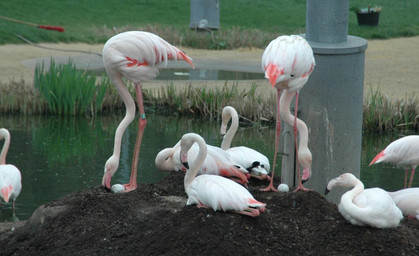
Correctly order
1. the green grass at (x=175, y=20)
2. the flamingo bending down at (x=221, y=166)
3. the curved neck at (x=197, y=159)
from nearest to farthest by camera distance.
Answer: the curved neck at (x=197, y=159), the flamingo bending down at (x=221, y=166), the green grass at (x=175, y=20)

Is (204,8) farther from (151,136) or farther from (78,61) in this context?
(151,136)

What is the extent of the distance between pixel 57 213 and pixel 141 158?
9.47ft

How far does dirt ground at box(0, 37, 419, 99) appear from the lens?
42.5 ft

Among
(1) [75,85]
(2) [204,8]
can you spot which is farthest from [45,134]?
(2) [204,8]

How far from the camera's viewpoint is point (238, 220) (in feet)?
16.4

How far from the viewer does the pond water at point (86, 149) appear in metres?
7.51

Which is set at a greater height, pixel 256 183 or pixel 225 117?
pixel 225 117

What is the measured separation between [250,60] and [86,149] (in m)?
7.50

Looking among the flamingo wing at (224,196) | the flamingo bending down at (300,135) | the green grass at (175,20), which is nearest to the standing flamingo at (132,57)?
the flamingo bending down at (300,135)

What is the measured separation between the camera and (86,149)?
29.7 feet

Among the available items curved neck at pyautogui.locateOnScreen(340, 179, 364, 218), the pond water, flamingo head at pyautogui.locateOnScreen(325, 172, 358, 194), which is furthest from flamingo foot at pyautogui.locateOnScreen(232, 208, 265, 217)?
the pond water

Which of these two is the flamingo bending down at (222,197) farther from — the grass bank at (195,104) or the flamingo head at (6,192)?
the grass bank at (195,104)

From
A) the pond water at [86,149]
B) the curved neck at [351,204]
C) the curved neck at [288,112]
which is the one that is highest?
the curved neck at [288,112]

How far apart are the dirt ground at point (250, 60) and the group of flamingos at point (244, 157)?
5786mm
